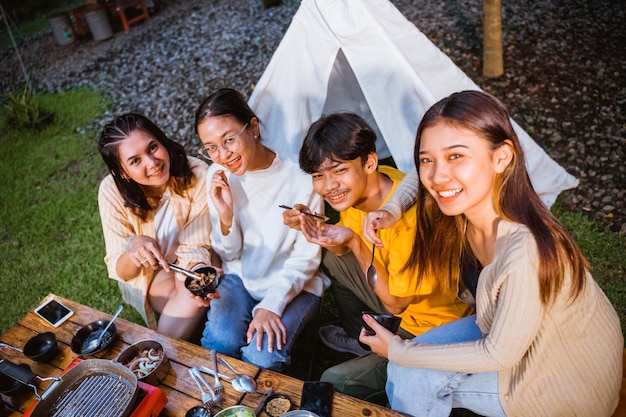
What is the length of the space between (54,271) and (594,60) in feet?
21.5

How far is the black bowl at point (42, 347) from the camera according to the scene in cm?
241

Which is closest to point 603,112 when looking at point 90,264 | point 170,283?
point 170,283

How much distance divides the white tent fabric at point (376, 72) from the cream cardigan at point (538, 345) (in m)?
1.74

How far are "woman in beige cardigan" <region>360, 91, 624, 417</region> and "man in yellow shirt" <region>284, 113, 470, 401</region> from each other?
0.47 m

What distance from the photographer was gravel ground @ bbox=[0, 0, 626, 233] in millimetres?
4496

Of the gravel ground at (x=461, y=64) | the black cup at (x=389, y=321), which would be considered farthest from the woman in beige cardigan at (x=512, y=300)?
the gravel ground at (x=461, y=64)

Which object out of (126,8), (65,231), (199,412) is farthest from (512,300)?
(126,8)

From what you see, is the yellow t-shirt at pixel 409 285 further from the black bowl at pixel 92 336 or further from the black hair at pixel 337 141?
the black bowl at pixel 92 336

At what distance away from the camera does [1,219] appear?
17.9 ft

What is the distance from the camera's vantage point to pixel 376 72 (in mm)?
3361

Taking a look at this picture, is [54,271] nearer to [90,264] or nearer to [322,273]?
[90,264]

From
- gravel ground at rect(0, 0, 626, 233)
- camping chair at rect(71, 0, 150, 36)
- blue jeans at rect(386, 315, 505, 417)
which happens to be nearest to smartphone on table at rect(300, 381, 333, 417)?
blue jeans at rect(386, 315, 505, 417)

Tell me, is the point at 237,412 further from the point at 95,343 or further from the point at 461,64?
the point at 461,64

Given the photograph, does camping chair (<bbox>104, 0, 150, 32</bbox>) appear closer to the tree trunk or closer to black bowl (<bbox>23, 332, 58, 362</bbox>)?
the tree trunk
